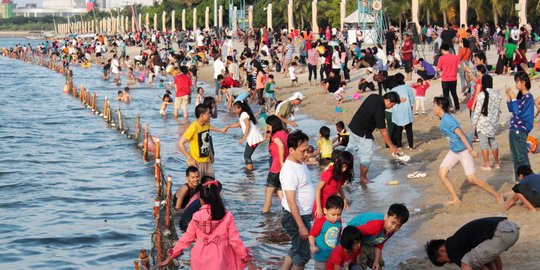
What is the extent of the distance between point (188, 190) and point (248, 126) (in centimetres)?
421

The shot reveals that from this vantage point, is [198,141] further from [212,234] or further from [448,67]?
[448,67]

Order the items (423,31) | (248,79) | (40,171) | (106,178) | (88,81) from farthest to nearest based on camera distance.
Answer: (88,81) < (423,31) < (248,79) < (40,171) < (106,178)

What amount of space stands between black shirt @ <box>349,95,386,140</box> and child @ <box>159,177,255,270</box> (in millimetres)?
6767

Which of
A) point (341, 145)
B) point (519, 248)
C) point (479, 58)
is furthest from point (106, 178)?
point (519, 248)

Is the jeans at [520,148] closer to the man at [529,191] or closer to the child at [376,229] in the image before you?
the man at [529,191]

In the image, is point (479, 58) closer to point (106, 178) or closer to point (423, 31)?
point (106, 178)

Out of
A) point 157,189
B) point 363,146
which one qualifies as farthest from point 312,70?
point 157,189

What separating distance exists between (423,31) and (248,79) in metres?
17.8

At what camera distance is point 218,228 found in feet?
24.9

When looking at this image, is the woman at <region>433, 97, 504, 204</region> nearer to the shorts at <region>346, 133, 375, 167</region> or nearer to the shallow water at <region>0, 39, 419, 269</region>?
the shallow water at <region>0, 39, 419, 269</region>

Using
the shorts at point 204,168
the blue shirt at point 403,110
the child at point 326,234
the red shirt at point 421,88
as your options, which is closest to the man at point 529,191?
the child at point 326,234

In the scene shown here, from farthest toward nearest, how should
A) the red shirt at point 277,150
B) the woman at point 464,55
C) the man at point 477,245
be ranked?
the woman at point 464,55
the red shirt at point 277,150
the man at point 477,245

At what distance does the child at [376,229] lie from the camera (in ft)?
26.6

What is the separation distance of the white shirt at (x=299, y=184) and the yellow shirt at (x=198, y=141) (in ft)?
11.9
